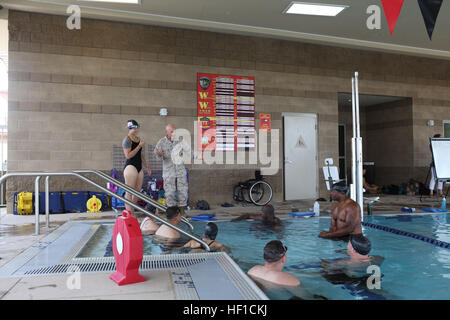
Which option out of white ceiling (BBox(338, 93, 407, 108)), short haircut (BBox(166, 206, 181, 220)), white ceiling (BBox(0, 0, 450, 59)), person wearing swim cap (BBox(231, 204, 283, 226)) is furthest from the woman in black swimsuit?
white ceiling (BBox(338, 93, 407, 108))

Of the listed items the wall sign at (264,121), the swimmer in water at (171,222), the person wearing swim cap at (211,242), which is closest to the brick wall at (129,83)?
the wall sign at (264,121)

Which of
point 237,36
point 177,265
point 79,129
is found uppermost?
point 237,36

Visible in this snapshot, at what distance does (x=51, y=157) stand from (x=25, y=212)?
1300 mm

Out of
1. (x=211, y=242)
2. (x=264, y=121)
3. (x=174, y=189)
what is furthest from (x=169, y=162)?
(x=264, y=121)

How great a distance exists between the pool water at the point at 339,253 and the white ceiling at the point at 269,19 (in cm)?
469

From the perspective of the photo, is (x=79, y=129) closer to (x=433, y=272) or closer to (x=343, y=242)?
(x=343, y=242)

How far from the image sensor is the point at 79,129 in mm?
7594

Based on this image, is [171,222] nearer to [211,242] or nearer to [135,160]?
[211,242]

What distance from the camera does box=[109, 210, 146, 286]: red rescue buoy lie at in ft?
7.59

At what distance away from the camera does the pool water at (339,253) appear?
2.91 meters
